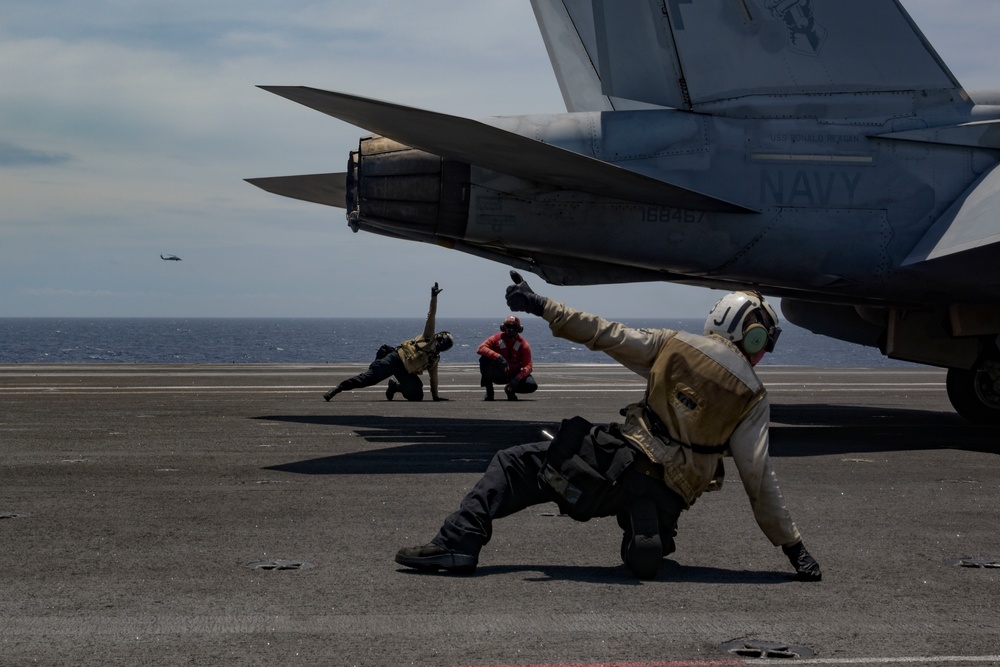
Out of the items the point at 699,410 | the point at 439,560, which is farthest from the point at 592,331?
the point at 439,560

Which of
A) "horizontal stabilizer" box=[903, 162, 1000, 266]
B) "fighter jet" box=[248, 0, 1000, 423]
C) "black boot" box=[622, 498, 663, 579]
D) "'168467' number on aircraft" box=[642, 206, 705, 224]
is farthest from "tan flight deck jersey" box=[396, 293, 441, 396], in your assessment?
"black boot" box=[622, 498, 663, 579]

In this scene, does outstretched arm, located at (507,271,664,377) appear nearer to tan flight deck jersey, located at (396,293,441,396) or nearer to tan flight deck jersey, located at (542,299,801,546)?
tan flight deck jersey, located at (542,299,801,546)

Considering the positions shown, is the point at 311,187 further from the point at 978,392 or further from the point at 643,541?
the point at 643,541

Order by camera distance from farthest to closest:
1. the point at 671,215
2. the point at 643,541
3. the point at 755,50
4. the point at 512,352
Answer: the point at 512,352 < the point at 755,50 < the point at 671,215 < the point at 643,541

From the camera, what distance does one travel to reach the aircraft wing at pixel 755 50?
1376 cm

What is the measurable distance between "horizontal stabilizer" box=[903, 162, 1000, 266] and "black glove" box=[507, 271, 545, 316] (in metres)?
8.09

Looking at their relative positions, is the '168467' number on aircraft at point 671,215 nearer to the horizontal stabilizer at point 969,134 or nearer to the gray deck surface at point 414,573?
the gray deck surface at point 414,573

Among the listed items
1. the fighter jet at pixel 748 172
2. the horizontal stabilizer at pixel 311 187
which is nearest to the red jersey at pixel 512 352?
the horizontal stabilizer at pixel 311 187

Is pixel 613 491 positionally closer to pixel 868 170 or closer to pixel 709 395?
pixel 709 395

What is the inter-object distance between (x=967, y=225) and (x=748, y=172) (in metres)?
2.72

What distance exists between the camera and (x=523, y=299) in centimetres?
638

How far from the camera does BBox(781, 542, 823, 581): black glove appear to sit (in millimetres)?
6254

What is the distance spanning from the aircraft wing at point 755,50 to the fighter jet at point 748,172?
19 mm

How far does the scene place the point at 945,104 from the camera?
14305 millimetres
